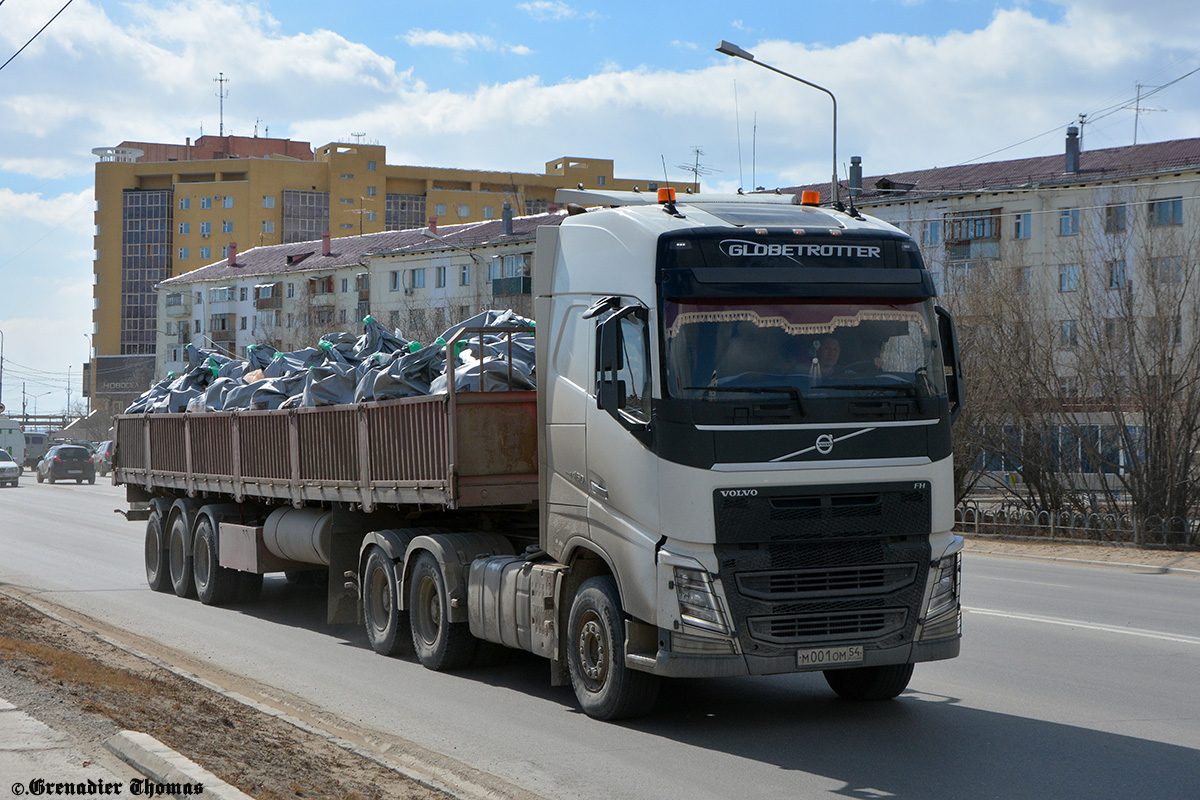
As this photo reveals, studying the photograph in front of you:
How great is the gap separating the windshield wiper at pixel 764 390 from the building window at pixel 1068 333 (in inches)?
733

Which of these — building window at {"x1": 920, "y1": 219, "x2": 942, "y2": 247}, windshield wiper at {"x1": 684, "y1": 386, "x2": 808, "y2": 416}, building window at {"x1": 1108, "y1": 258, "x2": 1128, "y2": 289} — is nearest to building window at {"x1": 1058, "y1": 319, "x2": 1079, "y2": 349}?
building window at {"x1": 1108, "y1": 258, "x2": 1128, "y2": 289}

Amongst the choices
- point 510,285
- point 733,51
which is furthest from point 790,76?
point 510,285

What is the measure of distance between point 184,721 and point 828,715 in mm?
3980

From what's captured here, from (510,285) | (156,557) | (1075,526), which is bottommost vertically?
(1075,526)

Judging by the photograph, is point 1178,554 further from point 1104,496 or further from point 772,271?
point 772,271

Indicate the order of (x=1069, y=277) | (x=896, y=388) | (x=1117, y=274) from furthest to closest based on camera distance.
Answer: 1. (x=1069, y=277)
2. (x=1117, y=274)
3. (x=896, y=388)

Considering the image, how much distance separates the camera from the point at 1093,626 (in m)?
11.9

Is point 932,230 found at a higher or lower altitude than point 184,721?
higher

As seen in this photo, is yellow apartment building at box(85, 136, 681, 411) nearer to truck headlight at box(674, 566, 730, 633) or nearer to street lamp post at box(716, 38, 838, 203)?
street lamp post at box(716, 38, 838, 203)

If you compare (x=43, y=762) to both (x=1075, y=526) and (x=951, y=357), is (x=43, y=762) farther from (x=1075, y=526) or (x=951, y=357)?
(x=1075, y=526)

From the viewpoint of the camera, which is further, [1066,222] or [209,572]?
[1066,222]

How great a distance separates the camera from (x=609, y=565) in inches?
320

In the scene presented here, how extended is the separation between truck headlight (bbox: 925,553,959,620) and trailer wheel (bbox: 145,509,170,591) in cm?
1122

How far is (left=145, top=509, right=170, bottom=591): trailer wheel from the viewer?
1634 centimetres
